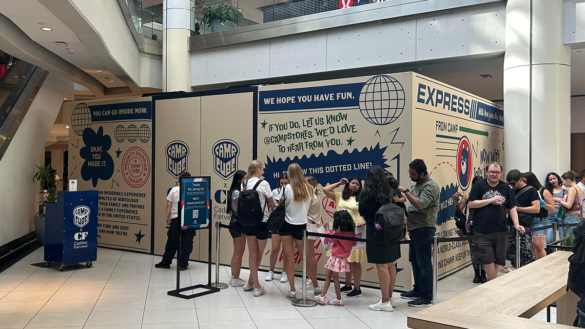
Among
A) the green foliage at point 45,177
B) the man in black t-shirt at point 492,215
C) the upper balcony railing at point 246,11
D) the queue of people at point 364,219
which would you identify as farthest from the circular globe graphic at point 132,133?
the man in black t-shirt at point 492,215

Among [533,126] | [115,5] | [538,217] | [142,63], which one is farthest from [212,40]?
[538,217]

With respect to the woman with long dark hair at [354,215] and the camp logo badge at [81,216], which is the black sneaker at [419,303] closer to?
the woman with long dark hair at [354,215]

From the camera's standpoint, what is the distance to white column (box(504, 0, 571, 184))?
26.3ft

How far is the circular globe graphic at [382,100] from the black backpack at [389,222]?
1505mm

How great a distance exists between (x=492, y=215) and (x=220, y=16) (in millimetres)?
9117

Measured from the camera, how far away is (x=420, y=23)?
9.43 meters

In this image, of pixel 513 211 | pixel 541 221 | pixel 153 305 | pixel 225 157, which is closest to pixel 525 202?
pixel 541 221

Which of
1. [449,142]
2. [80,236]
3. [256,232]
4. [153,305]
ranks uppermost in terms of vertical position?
[449,142]

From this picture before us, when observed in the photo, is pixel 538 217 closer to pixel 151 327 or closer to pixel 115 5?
pixel 151 327

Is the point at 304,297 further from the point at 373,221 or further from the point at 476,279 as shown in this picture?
the point at 476,279

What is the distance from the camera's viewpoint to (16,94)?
8.89 m

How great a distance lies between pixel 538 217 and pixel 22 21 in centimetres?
703

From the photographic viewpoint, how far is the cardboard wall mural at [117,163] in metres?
8.43

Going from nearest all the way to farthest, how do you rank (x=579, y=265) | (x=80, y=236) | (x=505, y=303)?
(x=579, y=265) < (x=505, y=303) < (x=80, y=236)
